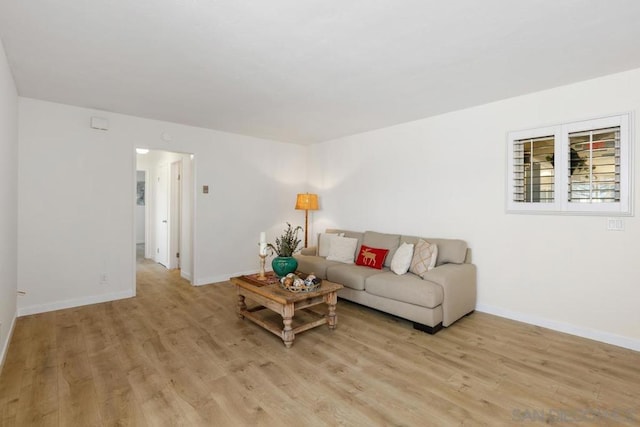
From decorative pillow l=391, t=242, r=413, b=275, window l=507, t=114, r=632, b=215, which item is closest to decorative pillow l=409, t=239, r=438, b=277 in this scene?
decorative pillow l=391, t=242, r=413, b=275

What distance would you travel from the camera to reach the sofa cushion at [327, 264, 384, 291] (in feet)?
11.9

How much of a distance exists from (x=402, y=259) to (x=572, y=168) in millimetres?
1873

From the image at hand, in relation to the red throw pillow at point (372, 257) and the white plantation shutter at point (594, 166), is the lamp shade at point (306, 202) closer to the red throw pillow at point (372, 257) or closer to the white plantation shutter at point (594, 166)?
the red throw pillow at point (372, 257)

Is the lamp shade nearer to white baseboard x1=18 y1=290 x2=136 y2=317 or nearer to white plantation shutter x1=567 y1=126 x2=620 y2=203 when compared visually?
white baseboard x1=18 y1=290 x2=136 y2=317

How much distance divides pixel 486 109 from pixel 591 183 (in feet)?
4.19

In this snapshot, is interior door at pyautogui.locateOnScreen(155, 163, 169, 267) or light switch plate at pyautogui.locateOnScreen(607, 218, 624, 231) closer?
light switch plate at pyautogui.locateOnScreen(607, 218, 624, 231)

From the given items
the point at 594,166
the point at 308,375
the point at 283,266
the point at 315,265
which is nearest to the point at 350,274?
the point at 315,265

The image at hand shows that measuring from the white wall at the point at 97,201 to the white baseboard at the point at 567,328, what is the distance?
3.69 m

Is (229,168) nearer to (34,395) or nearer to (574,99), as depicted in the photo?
(34,395)

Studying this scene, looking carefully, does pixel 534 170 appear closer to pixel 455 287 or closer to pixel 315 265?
pixel 455 287

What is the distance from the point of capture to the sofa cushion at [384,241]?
406cm

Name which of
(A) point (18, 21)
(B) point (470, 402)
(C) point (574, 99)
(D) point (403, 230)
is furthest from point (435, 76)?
(A) point (18, 21)

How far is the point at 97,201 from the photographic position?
12.7ft

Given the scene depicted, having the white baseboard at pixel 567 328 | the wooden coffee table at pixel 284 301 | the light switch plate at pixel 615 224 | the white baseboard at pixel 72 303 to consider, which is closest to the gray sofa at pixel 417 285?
the white baseboard at pixel 567 328
